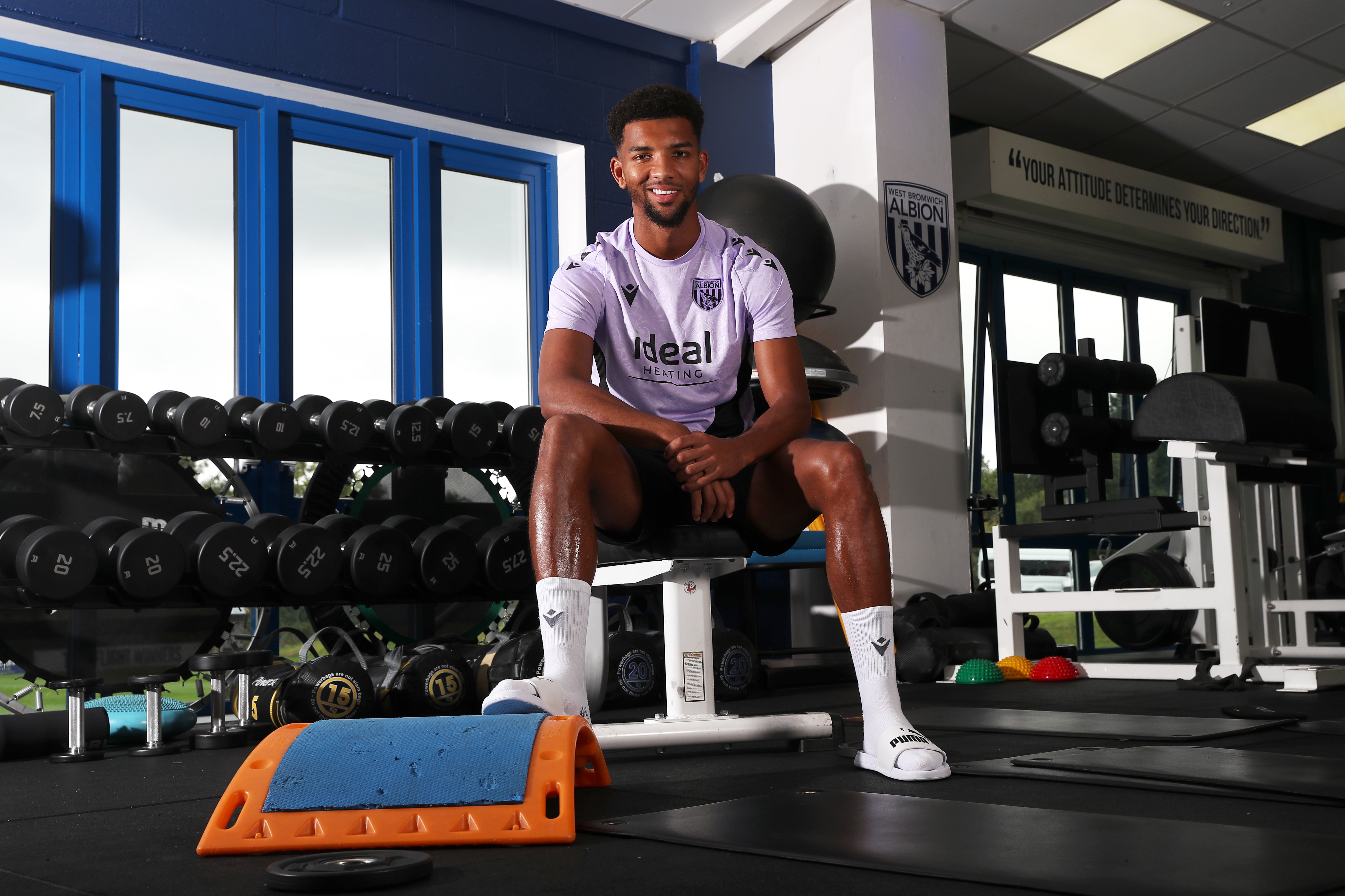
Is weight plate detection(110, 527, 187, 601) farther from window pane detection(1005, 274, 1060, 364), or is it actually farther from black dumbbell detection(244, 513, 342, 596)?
window pane detection(1005, 274, 1060, 364)

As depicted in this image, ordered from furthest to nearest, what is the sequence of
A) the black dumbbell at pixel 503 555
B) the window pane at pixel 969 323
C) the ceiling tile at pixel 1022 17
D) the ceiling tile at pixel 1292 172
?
the ceiling tile at pixel 1292 172
the window pane at pixel 969 323
the ceiling tile at pixel 1022 17
the black dumbbell at pixel 503 555

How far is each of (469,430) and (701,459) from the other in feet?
5.88

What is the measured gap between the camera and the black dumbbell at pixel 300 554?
289 cm

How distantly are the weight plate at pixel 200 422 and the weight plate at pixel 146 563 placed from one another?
0.36 meters

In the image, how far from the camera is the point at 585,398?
1.77 metres

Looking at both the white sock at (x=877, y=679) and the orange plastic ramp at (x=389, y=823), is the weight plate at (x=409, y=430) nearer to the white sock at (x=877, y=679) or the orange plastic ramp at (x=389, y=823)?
the white sock at (x=877, y=679)

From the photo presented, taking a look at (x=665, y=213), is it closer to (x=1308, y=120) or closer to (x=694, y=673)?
(x=694, y=673)

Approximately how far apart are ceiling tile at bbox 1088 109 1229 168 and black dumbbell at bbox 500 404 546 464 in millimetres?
3865

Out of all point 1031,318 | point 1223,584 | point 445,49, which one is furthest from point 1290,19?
point 445,49

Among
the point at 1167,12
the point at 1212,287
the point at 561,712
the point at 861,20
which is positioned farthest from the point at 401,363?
the point at 1212,287

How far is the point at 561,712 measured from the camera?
1.52 metres

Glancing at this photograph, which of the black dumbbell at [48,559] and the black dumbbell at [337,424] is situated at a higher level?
the black dumbbell at [337,424]

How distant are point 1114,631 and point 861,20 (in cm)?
259

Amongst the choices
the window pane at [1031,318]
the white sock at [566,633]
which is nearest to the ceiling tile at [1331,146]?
the window pane at [1031,318]
